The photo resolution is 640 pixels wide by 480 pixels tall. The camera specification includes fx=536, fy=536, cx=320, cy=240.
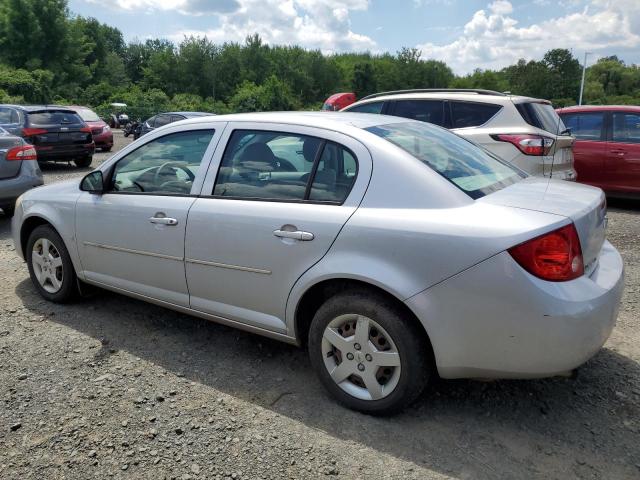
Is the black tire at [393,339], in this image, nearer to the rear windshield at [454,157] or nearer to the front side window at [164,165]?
the rear windshield at [454,157]

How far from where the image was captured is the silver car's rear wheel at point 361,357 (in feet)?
8.98

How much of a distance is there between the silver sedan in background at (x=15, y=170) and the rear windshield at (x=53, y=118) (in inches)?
213

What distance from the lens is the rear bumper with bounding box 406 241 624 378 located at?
2367mm

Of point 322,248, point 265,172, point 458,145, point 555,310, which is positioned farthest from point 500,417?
point 265,172

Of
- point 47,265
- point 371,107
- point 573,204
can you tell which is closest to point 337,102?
point 371,107

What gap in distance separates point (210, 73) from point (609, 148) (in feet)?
248

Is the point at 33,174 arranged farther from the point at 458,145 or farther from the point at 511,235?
the point at 511,235

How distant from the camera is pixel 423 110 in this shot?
7.31 m

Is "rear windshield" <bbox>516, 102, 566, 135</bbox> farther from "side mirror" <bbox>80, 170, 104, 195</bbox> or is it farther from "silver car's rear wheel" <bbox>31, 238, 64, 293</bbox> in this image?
"silver car's rear wheel" <bbox>31, 238, 64, 293</bbox>

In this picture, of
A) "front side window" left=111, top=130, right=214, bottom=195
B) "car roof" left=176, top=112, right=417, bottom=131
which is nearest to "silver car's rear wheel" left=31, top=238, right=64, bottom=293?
"front side window" left=111, top=130, right=214, bottom=195

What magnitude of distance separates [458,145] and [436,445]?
184cm

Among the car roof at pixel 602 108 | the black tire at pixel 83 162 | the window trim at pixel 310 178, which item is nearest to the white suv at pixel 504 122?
the car roof at pixel 602 108

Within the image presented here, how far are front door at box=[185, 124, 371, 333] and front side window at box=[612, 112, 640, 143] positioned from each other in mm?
6860

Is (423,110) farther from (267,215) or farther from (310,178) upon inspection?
(267,215)
